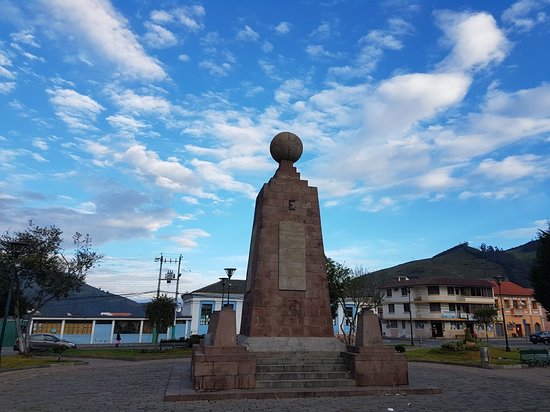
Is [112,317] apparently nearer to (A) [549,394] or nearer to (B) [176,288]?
(B) [176,288]

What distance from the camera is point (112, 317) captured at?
4534cm

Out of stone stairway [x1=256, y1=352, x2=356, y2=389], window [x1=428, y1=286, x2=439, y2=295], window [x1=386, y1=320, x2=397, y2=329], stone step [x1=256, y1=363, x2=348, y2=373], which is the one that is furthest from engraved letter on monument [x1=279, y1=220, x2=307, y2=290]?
window [x1=386, y1=320, x2=397, y2=329]

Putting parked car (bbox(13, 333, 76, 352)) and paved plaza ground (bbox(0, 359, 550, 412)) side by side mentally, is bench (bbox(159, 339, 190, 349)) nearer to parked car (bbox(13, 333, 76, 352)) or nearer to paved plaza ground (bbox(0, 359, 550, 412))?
parked car (bbox(13, 333, 76, 352))

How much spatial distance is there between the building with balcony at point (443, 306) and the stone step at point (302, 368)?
153 feet

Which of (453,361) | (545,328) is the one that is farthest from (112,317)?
(545,328)

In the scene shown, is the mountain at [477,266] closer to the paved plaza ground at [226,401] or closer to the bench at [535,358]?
the bench at [535,358]

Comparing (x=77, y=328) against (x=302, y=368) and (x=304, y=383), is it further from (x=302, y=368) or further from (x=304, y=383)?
(x=304, y=383)

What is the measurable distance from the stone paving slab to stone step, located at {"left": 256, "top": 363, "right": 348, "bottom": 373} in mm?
946

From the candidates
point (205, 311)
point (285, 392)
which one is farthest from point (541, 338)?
point (285, 392)

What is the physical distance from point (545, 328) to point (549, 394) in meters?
64.1

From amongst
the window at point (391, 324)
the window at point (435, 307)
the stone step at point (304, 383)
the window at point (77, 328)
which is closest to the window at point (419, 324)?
the window at point (435, 307)

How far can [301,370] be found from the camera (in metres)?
11.9

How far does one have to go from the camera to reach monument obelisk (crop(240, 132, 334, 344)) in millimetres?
13477

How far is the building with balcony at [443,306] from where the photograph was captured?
55.8 metres
